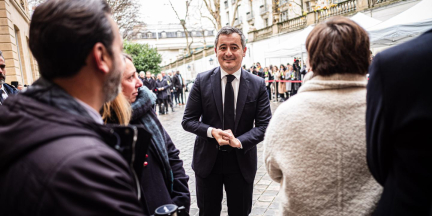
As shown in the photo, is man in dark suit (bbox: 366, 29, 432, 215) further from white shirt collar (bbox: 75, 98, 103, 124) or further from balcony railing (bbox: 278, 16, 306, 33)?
balcony railing (bbox: 278, 16, 306, 33)

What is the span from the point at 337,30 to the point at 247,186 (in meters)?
1.73

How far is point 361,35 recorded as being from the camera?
1.47 m

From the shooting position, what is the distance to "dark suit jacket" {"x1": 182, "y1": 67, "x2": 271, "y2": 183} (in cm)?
269

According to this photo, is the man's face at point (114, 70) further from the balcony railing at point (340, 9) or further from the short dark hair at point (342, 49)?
the balcony railing at point (340, 9)

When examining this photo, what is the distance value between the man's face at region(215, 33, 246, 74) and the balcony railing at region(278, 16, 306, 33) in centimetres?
2145

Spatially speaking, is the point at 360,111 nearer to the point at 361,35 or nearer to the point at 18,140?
the point at 361,35

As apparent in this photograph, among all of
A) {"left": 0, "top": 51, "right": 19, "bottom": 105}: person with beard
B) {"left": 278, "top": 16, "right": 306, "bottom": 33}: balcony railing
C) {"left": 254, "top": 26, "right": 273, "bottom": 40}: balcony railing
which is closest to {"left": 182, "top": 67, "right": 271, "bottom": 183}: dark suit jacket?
{"left": 0, "top": 51, "right": 19, "bottom": 105}: person with beard

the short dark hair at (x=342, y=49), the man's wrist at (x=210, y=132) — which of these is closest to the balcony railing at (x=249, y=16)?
the man's wrist at (x=210, y=132)

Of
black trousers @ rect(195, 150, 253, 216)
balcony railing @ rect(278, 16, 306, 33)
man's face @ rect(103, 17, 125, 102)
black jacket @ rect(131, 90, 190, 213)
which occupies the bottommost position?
black trousers @ rect(195, 150, 253, 216)

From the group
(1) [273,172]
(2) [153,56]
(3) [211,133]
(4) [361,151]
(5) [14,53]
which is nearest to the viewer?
(4) [361,151]

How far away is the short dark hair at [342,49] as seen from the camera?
4.76 ft

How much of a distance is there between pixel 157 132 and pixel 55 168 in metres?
1.21

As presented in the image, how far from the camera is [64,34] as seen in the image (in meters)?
0.94

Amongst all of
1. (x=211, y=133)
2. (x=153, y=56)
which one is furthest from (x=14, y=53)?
(x=153, y=56)
